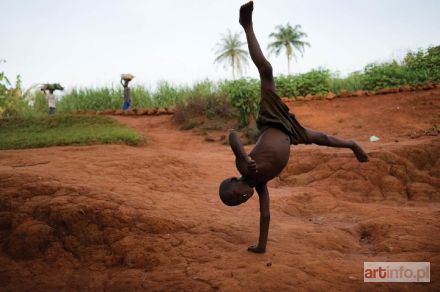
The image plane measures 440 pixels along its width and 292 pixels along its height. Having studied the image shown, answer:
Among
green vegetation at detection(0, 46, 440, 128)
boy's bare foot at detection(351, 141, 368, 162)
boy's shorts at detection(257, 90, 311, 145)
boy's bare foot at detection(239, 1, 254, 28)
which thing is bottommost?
boy's bare foot at detection(351, 141, 368, 162)

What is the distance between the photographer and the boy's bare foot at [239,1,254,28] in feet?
9.95

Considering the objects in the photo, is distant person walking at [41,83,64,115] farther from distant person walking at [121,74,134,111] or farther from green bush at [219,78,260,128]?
green bush at [219,78,260,128]

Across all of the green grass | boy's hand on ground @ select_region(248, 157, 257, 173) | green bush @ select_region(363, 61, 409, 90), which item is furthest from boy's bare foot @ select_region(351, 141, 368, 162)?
green bush @ select_region(363, 61, 409, 90)

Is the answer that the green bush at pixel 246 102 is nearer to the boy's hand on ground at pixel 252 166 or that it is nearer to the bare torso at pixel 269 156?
the bare torso at pixel 269 156

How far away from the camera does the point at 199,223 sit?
12.8 ft

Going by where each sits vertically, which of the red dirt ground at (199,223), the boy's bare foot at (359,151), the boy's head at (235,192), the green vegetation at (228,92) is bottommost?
the red dirt ground at (199,223)

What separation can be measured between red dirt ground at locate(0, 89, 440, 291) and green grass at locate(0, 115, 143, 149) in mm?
1671

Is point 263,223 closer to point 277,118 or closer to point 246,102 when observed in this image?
point 277,118

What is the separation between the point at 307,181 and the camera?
625 cm

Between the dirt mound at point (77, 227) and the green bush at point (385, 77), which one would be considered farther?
the green bush at point (385, 77)

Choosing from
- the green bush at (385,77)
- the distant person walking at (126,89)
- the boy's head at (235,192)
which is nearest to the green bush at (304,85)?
the green bush at (385,77)

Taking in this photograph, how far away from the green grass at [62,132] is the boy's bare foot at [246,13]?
612cm

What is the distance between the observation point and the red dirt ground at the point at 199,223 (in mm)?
2824

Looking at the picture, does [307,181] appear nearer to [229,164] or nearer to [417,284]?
[229,164]
